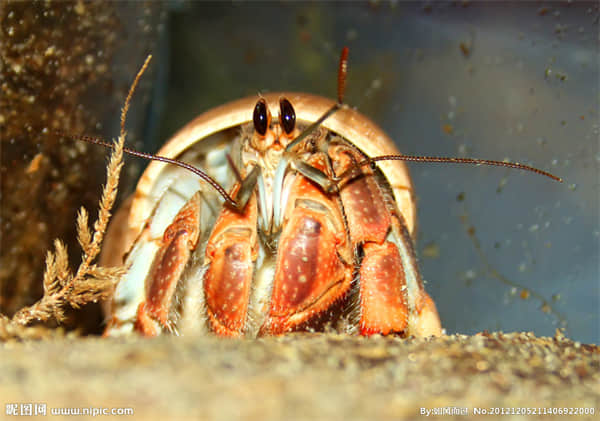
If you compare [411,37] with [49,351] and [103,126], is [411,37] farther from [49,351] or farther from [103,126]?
[49,351]

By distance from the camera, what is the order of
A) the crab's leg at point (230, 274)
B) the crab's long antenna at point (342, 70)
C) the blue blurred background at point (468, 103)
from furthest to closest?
the blue blurred background at point (468, 103) → the crab's leg at point (230, 274) → the crab's long antenna at point (342, 70)

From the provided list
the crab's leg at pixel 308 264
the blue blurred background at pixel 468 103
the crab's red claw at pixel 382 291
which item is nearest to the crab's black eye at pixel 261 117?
the crab's leg at pixel 308 264

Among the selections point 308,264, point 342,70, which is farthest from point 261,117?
point 308,264

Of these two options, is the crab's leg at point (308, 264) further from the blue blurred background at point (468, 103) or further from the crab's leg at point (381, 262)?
the blue blurred background at point (468, 103)

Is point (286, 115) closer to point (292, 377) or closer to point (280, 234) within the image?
point (280, 234)

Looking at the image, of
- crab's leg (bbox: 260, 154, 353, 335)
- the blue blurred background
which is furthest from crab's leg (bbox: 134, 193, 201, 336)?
the blue blurred background
